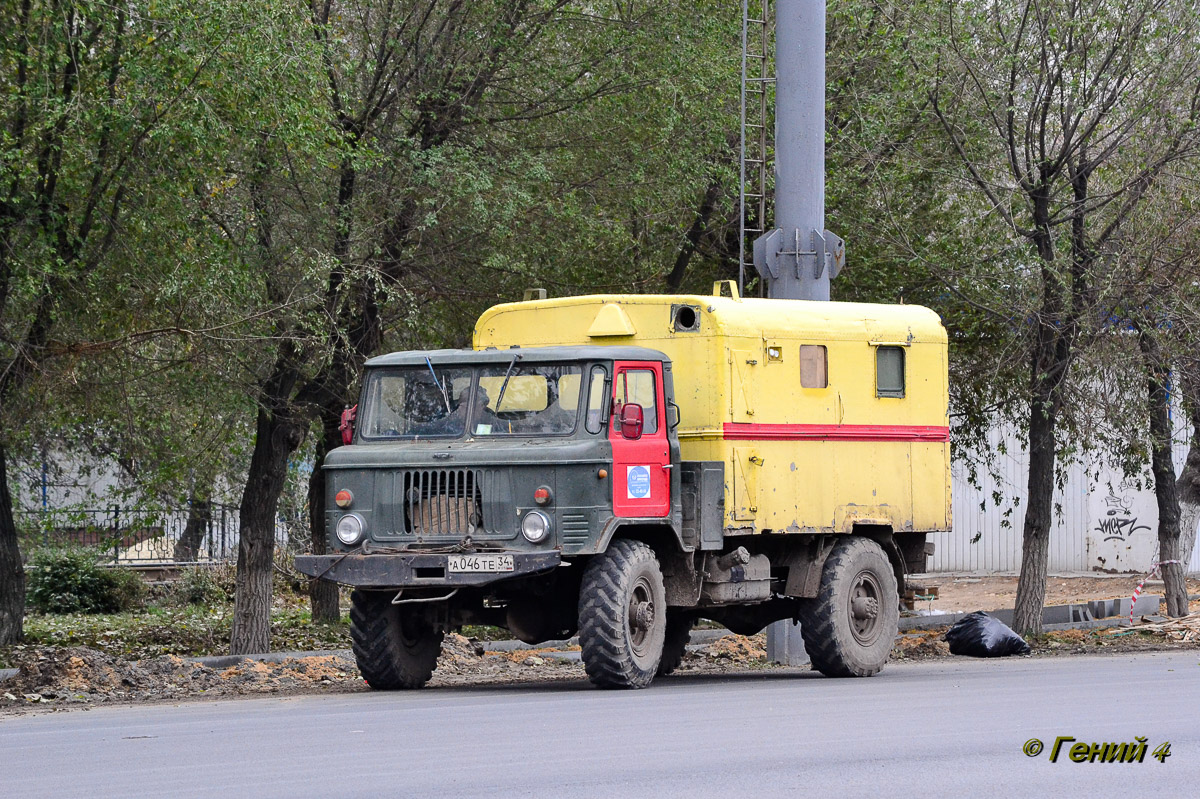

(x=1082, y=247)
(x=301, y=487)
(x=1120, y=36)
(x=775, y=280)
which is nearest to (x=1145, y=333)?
(x=1082, y=247)

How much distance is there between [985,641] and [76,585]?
17.0 meters

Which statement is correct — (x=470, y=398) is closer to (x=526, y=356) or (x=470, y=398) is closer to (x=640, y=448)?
(x=526, y=356)

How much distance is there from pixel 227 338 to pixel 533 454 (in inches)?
191

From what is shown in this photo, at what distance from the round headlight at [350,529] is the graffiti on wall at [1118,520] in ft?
94.0

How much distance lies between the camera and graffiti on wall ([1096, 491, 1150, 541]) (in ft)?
126

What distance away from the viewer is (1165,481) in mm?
25375

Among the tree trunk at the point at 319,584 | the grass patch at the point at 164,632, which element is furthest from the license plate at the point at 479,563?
the tree trunk at the point at 319,584

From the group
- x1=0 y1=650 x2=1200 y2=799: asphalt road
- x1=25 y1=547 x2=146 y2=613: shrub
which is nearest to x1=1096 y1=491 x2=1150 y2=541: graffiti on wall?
x1=25 y1=547 x2=146 y2=613: shrub

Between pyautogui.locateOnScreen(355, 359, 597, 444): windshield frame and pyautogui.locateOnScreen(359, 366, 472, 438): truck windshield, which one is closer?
pyautogui.locateOnScreen(355, 359, 597, 444): windshield frame

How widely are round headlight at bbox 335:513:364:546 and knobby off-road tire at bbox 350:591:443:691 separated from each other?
65 centimetres

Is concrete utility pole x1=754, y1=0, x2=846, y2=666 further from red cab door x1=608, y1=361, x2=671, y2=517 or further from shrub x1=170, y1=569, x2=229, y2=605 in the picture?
shrub x1=170, y1=569, x2=229, y2=605

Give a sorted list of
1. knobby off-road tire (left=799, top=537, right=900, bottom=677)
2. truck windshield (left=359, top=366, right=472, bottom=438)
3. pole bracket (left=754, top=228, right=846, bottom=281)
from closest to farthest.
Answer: truck windshield (left=359, top=366, right=472, bottom=438) → knobby off-road tire (left=799, top=537, right=900, bottom=677) → pole bracket (left=754, top=228, right=846, bottom=281)

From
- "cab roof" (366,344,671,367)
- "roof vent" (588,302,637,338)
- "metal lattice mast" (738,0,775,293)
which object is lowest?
"cab roof" (366,344,671,367)

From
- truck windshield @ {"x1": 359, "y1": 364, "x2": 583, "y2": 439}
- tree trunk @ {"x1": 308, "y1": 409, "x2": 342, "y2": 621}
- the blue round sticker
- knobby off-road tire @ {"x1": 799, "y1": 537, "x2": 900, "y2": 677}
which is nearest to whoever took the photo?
the blue round sticker
